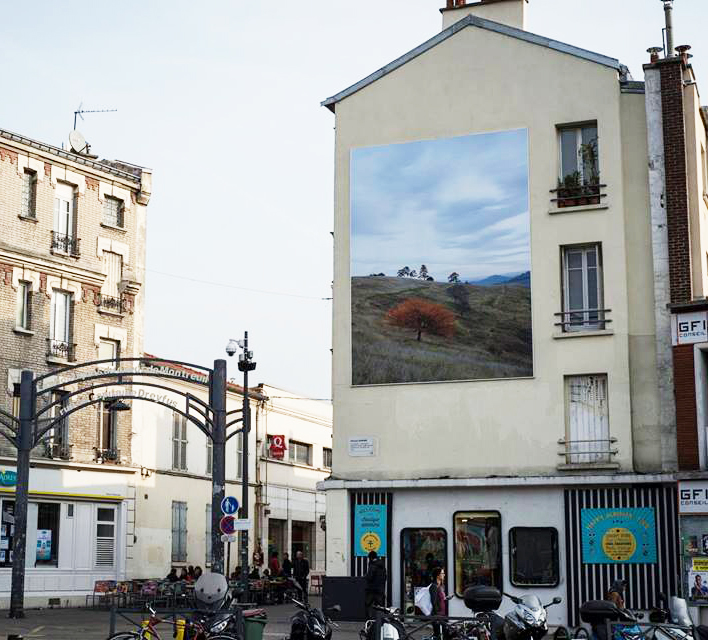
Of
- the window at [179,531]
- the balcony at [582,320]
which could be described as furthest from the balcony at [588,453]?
the window at [179,531]

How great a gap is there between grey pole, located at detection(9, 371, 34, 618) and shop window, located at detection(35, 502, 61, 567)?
8.93 m

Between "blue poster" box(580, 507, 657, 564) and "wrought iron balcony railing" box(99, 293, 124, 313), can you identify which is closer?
"blue poster" box(580, 507, 657, 564)

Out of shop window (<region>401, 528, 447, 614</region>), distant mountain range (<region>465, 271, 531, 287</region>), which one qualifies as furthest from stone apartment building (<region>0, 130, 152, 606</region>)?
distant mountain range (<region>465, 271, 531, 287</region>)

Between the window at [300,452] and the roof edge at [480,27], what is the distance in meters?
23.8

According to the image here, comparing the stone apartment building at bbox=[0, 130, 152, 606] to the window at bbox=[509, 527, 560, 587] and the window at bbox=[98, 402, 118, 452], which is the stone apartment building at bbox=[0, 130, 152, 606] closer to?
the window at bbox=[98, 402, 118, 452]

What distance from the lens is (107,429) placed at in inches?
1651

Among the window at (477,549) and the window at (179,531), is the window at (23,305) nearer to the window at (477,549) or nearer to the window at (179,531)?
the window at (179,531)

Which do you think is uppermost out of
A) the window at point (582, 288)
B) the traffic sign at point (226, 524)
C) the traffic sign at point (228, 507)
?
the window at point (582, 288)

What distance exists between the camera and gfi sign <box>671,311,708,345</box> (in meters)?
26.9

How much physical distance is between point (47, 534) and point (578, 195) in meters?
19.9

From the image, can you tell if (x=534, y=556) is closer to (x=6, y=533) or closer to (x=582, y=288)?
(x=582, y=288)

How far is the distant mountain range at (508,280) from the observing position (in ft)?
96.7

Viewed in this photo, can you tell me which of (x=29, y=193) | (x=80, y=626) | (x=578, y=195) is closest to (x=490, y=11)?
(x=578, y=195)

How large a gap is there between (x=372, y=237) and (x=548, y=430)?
21.0 ft
